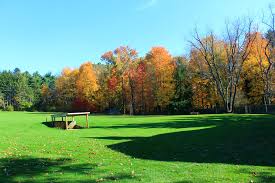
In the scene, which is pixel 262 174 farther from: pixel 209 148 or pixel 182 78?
pixel 182 78

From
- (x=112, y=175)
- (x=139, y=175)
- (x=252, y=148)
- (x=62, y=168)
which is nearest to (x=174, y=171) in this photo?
(x=139, y=175)

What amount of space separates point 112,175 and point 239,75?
173 ft

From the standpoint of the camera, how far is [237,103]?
2403 inches

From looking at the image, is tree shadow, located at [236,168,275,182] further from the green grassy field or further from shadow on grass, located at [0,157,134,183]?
shadow on grass, located at [0,157,134,183]

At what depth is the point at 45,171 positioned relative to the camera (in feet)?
34.6

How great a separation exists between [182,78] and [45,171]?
5783cm

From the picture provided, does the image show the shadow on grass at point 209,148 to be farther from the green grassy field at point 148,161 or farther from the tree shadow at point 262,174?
the tree shadow at point 262,174

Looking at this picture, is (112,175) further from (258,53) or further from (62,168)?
(258,53)

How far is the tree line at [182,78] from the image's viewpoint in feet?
190

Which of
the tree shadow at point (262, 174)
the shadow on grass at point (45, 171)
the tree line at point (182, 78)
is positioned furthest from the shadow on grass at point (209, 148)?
the tree line at point (182, 78)

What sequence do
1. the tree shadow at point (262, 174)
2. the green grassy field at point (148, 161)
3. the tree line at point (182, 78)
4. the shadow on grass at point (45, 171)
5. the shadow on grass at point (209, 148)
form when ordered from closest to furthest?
the shadow on grass at point (45, 171), the tree shadow at point (262, 174), the green grassy field at point (148, 161), the shadow on grass at point (209, 148), the tree line at point (182, 78)

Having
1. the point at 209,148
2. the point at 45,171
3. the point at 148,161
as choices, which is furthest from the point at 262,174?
the point at 45,171

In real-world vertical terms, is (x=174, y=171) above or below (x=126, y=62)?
below

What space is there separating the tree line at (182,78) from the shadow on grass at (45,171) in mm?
44398
